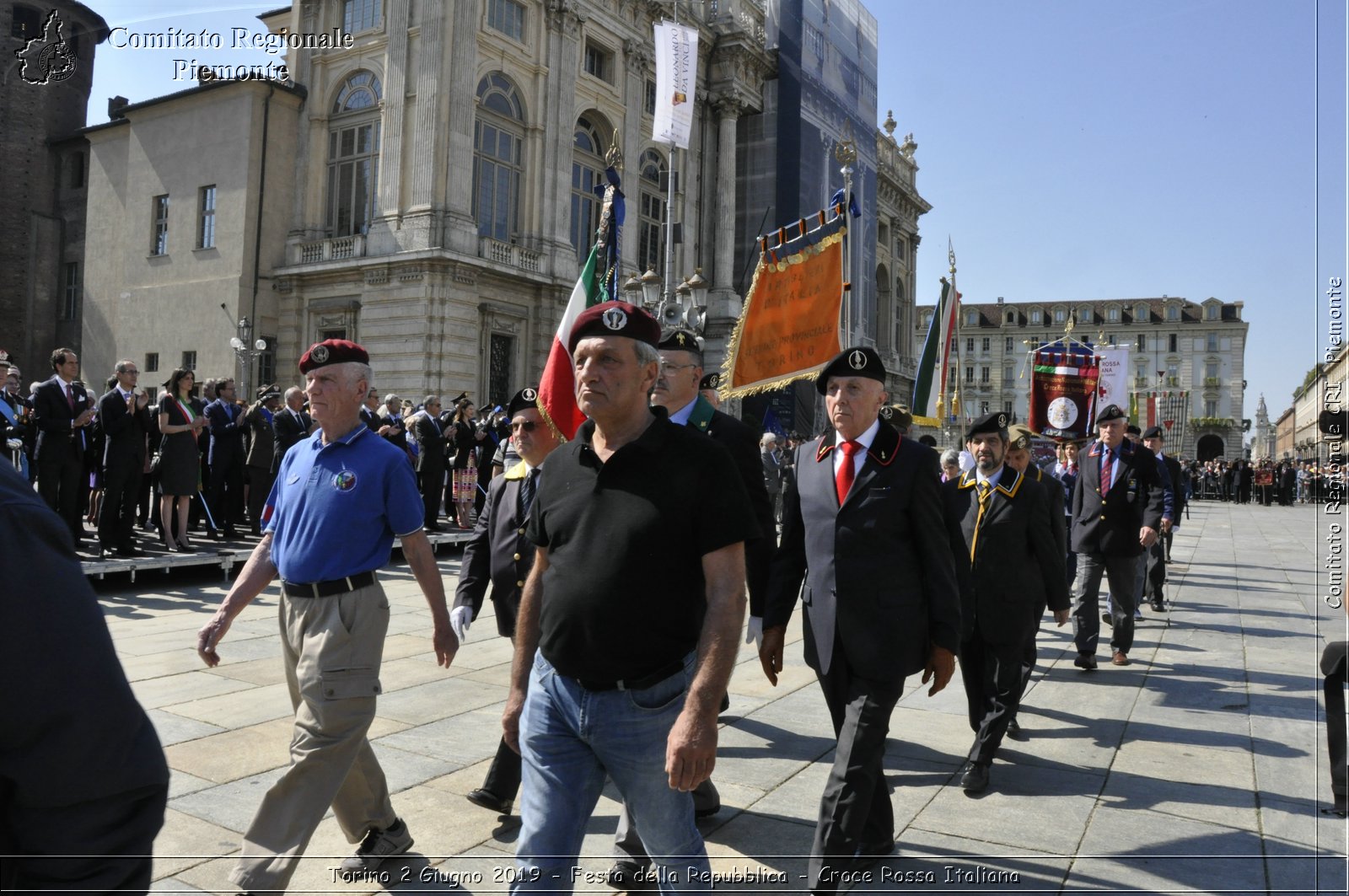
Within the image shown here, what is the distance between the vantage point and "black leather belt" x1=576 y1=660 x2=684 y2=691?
2.59 metres

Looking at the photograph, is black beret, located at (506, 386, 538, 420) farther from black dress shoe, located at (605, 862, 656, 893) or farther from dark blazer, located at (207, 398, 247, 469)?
dark blazer, located at (207, 398, 247, 469)

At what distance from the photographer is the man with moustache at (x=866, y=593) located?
146 inches

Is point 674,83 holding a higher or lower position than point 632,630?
higher

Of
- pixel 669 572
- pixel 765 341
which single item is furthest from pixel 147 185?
pixel 669 572

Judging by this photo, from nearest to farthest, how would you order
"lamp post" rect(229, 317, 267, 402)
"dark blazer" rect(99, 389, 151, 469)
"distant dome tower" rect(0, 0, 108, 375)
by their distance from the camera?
1. "dark blazer" rect(99, 389, 151, 469)
2. "lamp post" rect(229, 317, 267, 402)
3. "distant dome tower" rect(0, 0, 108, 375)

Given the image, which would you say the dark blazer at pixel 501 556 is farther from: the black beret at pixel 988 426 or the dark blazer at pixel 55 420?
the dark blazer at pixel 55 420

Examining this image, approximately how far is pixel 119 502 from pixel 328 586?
29.9 feet

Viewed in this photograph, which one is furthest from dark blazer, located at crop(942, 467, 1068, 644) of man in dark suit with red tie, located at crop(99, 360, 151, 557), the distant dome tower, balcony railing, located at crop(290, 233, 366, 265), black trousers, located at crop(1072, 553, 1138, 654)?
the distant dome tower

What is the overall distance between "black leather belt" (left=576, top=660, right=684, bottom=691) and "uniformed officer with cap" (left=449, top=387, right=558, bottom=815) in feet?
6.18

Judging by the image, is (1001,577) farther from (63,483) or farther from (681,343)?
(63,483)

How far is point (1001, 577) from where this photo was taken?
5.71 meters

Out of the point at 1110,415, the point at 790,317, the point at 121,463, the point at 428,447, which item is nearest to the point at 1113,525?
the point at 1110,415

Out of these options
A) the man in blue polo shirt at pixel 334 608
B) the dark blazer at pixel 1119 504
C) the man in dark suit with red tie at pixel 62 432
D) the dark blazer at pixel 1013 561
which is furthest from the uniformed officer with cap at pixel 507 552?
the man in dark suit with red tie at pixel 62 432

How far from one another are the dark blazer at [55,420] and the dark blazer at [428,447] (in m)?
5.84
